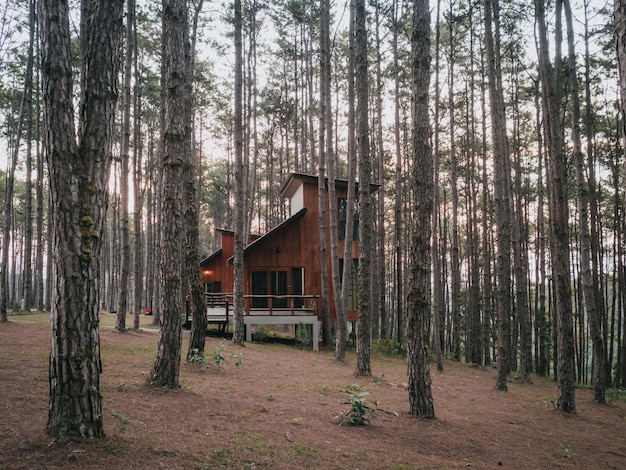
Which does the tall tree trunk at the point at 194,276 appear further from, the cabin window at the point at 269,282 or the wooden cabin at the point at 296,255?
the cabin window at the point at 269,282

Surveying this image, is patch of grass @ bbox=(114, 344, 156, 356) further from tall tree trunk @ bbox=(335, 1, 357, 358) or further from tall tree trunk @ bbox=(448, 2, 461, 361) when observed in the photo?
tall tree trunk @ bbox=(448, 2, 461, 361)

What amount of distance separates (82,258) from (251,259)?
16.2m

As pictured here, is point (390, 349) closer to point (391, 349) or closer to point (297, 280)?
point (391, 349)

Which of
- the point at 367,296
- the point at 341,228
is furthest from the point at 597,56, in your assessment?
the point at 367,296

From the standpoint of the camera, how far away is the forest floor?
436 centimetres

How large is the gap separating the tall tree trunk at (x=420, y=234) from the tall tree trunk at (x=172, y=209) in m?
3.97

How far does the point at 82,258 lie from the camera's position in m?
4.11

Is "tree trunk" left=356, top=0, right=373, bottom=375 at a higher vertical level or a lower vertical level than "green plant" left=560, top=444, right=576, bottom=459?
higher

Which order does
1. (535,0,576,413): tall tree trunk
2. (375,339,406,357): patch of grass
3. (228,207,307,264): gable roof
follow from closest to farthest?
(535,0,576,413): tall tree trunk → (375,339,406,357): patch of grass → (228,207,307,264): gable roof

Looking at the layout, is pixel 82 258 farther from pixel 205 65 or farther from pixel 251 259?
pixel 205 65

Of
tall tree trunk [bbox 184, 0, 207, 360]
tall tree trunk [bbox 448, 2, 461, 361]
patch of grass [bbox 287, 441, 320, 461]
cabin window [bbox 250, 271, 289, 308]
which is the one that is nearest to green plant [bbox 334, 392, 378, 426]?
patch of grass [bbox 287, 441, 320, 461]

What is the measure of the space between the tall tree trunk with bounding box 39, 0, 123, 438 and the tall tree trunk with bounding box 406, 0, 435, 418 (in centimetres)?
487

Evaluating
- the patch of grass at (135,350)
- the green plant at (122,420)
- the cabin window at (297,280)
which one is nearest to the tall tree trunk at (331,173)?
the cabin window at (297,280)

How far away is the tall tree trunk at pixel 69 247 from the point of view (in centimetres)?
404
